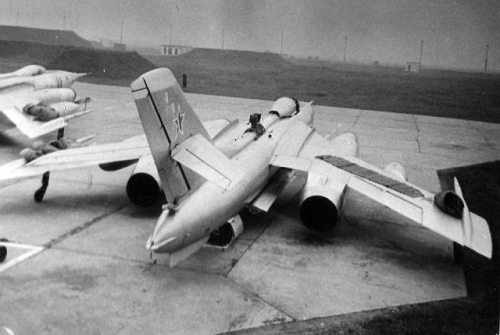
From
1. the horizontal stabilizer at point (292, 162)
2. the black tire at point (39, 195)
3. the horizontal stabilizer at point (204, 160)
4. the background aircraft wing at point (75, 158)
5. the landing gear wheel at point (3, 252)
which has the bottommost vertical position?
the landing gear wheel at point (3, 252)

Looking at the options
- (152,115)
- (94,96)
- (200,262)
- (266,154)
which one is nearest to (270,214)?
(266,154)

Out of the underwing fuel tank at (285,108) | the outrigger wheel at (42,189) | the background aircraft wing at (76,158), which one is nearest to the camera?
the background aircraft wing at (76,158)

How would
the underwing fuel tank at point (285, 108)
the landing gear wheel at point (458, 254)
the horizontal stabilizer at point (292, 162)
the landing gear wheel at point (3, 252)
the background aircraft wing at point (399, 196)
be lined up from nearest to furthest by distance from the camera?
the landing gear wheel at point (3, 252) → the background aircraft wing at point (399, 196) → the landing gear wheel at point (458, 254) → the horizontal stabilizer at point (292, 162) → the underwing fuel tank at point (285, 108)

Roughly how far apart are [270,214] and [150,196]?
9.39 ft

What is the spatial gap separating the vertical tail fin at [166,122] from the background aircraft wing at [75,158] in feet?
11.6

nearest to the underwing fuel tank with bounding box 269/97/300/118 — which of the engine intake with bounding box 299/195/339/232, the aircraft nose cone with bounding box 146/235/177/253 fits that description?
the engine intake with bounding box 299/195/339/232

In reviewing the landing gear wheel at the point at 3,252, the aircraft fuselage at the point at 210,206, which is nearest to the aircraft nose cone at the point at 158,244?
the aircraft fuselage at the point at 210,206

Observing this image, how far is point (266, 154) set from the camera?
Answer: 417 inches

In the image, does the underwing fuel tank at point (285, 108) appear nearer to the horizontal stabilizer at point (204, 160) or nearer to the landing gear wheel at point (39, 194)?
the landing gear wheel at point (39, 194)

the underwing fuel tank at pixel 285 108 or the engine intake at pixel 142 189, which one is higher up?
the underwing fuel tank at pixel 285 108

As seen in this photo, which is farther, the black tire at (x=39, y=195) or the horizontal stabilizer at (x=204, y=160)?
the black tire at (x=39, y=195)

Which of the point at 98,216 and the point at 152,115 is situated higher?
the point at 152,115

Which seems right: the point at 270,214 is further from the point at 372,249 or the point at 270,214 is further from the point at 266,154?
the point at 372,249

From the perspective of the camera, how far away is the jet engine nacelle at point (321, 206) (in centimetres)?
924
